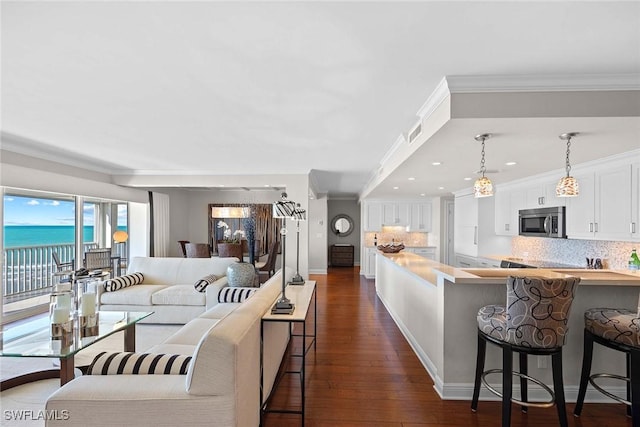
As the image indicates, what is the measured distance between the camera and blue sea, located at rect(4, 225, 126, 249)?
514 cm

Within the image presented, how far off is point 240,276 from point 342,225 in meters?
6.77

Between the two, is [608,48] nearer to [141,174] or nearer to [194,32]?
[194,32]

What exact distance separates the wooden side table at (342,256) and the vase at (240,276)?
6024 mm

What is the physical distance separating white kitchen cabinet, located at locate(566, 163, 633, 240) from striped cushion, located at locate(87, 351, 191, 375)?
4.27 metres

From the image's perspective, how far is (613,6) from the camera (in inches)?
53.6

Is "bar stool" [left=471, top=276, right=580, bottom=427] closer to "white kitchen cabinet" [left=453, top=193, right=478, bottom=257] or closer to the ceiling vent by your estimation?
the ceiling vent

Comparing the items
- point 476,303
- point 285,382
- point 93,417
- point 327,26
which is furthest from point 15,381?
point 476,303

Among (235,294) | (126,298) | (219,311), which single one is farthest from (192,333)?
(126,298)

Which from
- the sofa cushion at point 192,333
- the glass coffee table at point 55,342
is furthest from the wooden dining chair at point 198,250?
the sofa cushion at point 192,333

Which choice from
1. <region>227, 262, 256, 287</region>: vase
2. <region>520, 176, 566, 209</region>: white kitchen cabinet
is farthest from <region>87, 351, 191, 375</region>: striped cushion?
<region>520, 176, 566, 209</region>: white kitchen cabinet

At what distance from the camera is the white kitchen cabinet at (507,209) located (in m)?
4.98

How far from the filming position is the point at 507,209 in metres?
5.23

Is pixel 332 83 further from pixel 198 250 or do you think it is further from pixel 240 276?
pixel 198 250

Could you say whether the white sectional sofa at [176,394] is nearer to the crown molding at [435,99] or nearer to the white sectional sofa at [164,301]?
the crown molding at [435,99]
